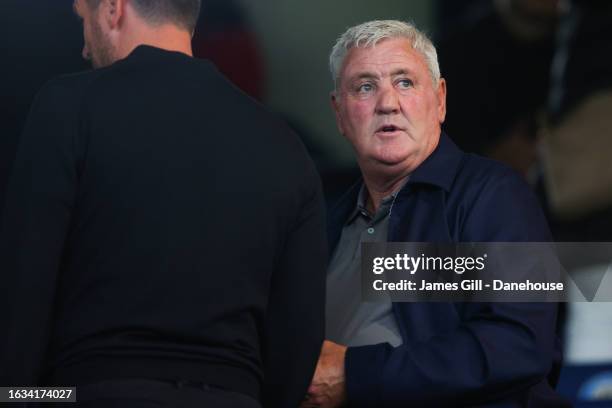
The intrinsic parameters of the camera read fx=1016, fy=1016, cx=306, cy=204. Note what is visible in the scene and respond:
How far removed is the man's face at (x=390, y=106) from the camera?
2.30m

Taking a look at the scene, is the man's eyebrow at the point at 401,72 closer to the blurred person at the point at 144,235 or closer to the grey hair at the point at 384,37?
the grey hair at the point at 384,37

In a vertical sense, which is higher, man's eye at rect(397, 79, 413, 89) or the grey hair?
the grey hair

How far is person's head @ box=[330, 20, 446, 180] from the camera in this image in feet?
7.54

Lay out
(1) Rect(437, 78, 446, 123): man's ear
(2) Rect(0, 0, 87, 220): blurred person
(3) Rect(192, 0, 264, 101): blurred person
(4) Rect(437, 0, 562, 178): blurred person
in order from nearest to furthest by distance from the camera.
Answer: (1) Rect(437, 78, 446, 123): man's ear → (2) Rect(0, 0, 87, 220): blurred person → (3) Rect(192, 0, 264, 101): blurred person → (4) Rect(437, 0, 562, 178): blurred person

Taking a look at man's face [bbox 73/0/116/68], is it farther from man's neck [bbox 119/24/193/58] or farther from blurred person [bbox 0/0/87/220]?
blurred person [bbox 0/0/87/220]

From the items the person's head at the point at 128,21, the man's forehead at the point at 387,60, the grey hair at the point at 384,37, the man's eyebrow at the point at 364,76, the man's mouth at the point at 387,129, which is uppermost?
the grey hair at the point at 384,37

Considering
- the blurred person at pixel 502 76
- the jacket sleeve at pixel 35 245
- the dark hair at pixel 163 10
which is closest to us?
the jacket sleeve at pixel 35 245

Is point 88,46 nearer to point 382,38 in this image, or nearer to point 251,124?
point 251,124

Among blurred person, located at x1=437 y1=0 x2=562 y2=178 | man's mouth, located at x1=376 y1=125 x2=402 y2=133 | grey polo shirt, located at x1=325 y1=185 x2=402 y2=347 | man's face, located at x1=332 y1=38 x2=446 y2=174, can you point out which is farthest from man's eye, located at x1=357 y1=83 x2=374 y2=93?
blurred person, located at x1=437 y1=0 x2=562 y2=178

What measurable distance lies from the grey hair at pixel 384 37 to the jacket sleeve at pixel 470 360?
511 mm

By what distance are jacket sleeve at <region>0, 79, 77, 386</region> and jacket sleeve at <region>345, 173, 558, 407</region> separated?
720mm

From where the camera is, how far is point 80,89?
5.22 ft

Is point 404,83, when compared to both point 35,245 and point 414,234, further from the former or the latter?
point 35,245

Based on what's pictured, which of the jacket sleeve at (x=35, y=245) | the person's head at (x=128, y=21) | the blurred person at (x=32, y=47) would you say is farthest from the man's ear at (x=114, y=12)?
the blurred person at (x=32, y=47)
